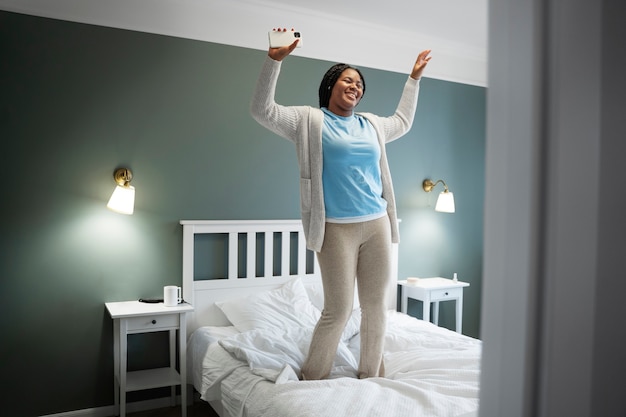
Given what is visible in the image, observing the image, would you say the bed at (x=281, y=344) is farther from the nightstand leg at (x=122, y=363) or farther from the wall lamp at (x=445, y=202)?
the wall lamp at (x=445, y=202)

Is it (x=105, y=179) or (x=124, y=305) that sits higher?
(x=105, y=179)

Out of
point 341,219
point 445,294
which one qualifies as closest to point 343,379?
point 341,219

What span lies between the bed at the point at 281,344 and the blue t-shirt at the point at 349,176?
0.61 metres

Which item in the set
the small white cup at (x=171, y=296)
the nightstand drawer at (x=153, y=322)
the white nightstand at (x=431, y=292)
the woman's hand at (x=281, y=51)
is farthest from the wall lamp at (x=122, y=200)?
the white nightstand at (x=431, y=292)

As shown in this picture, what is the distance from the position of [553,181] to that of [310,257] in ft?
9.59

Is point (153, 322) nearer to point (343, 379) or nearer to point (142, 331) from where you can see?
point (142, 331)

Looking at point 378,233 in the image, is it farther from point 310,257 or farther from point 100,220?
point 100,220

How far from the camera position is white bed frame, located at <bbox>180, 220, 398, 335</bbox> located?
2.90 metres

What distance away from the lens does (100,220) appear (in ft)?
9.00

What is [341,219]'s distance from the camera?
1916 millimetres

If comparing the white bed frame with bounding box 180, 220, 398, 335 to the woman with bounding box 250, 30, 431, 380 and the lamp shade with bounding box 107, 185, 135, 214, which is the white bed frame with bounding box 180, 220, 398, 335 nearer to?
the lamp shade with bounding box 107, 185, 135, 214

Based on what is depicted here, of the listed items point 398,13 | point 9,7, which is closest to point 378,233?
point 398,13

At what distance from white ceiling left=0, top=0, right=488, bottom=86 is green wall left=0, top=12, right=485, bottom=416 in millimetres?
74

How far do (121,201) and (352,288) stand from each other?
1.41 meters
